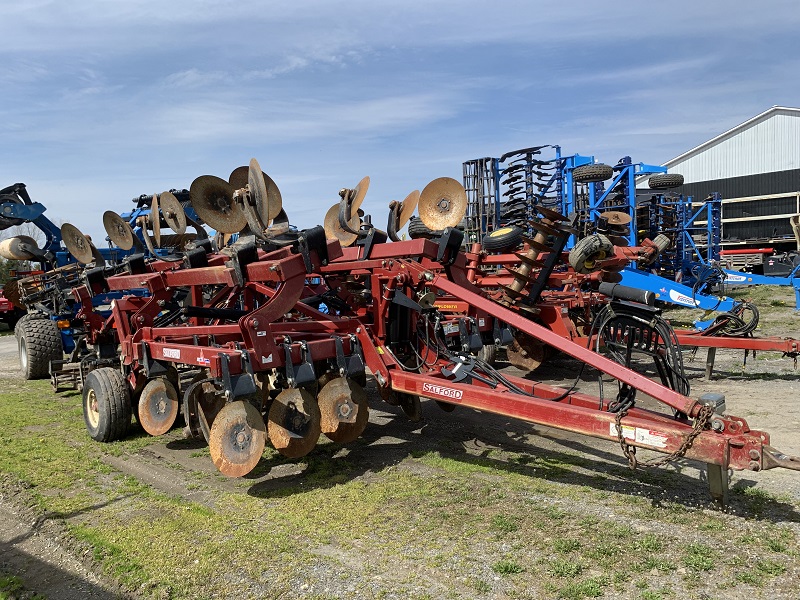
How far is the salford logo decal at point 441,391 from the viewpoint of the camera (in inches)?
181

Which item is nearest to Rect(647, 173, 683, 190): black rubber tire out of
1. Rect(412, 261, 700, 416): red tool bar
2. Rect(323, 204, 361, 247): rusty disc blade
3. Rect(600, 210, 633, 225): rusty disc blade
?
Rect(600, 210, 633, 225): rusty disc blade

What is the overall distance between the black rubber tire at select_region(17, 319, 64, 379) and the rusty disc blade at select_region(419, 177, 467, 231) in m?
6.46

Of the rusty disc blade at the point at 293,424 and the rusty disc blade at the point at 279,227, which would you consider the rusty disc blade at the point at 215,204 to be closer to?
the rusty disc blade at the point at 279,227

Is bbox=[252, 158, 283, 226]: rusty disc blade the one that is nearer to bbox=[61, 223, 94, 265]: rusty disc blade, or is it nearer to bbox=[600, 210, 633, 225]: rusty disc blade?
bbox=[61, 223, 94, 265]: rusty disc blade

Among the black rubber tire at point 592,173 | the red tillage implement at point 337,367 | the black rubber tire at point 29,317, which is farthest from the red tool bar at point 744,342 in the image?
the black rubber tire at point 29,317

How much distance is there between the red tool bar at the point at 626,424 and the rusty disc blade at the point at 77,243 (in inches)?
196

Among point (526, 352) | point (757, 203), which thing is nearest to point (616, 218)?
point (526, 352)

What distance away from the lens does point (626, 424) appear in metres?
3.76

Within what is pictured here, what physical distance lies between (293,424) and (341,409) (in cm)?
46

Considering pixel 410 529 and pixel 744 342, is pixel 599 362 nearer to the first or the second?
pixel 410 529

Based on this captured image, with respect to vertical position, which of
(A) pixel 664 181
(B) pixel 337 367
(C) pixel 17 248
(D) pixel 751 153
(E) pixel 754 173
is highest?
(D) pixel 751 153

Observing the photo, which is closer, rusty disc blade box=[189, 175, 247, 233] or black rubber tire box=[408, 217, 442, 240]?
rusty disc blade box=[189, 175, 247, 233]

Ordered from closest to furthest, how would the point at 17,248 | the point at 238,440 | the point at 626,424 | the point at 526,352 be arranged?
the point at 626,424, the point at 238,440, the point at 526,352, the point at 17,248

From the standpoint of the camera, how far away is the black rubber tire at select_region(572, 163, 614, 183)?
46.0ft
